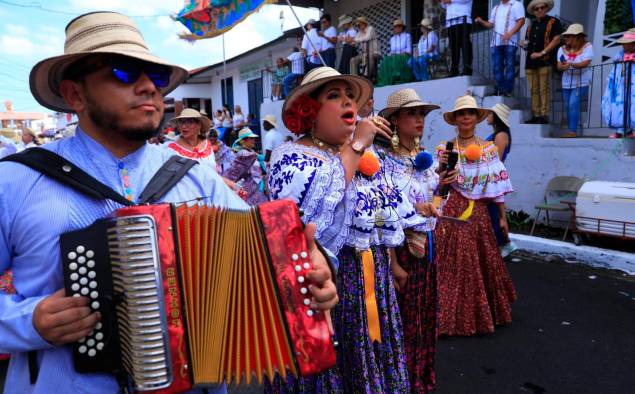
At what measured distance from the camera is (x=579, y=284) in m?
5.48

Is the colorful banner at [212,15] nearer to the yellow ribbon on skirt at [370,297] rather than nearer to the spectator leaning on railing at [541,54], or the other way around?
the yellow ribbon on skirt at [370,297]

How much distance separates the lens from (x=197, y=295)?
1.48m

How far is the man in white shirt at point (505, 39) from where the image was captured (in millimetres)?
8422

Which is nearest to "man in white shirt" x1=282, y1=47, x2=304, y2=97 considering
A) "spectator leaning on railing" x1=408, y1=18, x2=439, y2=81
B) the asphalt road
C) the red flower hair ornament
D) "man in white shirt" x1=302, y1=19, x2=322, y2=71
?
"man in white shirt" x1=302, y1=19, x2=322, y2=71

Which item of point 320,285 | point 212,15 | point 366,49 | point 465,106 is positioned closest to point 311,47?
point 366,49

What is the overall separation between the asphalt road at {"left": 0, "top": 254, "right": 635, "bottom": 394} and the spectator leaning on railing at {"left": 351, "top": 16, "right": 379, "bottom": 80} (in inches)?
297

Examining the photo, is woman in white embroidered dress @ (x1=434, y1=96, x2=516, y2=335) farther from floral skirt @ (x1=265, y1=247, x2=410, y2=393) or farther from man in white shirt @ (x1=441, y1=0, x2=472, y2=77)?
man in white shirt @ (x1=441, y1=0, x2=472, y2=77)

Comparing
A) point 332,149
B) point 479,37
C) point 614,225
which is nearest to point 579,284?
point 614,225

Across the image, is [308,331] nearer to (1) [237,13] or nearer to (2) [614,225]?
(1) [237,13]

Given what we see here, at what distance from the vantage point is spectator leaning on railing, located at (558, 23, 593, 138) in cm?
755

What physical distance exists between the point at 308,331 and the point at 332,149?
4.43 feet

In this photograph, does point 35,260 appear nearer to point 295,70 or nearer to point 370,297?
point 370,297

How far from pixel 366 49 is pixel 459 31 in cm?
289

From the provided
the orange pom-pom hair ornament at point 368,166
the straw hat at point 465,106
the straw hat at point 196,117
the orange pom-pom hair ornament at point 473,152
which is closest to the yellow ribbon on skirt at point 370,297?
the orange pom-pom hair ornament at point 368,166
